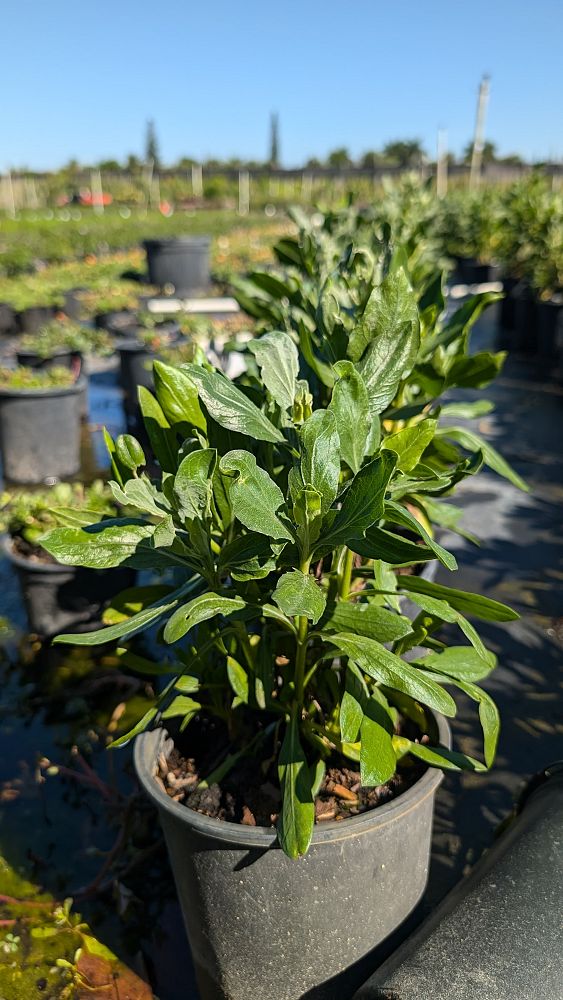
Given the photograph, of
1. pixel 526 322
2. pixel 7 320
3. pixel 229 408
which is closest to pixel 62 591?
pixel 229 408

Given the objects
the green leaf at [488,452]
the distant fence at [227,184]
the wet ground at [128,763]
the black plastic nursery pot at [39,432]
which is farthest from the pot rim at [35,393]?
the distant fence at [227,184]

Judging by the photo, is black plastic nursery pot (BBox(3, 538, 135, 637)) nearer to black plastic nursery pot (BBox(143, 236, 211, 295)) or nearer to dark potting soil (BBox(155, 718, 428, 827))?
dark potting soil (BBox(155, 718, 428, 827))

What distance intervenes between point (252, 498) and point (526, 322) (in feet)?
24.3

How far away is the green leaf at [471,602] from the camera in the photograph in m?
1.21

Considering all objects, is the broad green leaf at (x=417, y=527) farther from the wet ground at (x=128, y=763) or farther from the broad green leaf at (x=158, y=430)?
the wet ground at (x=128, y=763)

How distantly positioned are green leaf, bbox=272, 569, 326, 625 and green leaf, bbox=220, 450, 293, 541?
0.07 metres

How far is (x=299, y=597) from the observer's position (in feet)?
3.22

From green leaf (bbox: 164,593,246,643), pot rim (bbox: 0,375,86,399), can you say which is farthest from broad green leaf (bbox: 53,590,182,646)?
pot rim (bbox: 0,375,86,399)

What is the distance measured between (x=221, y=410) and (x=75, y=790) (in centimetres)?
161

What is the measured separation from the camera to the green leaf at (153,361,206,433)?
4.18 ft

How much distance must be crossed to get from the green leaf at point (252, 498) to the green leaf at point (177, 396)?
0.25 m

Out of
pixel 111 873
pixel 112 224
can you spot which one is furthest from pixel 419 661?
pixel 112 224

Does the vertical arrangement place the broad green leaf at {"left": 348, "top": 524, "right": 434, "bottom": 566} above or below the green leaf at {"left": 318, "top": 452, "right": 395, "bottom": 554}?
below

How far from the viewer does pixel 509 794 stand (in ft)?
6.96
